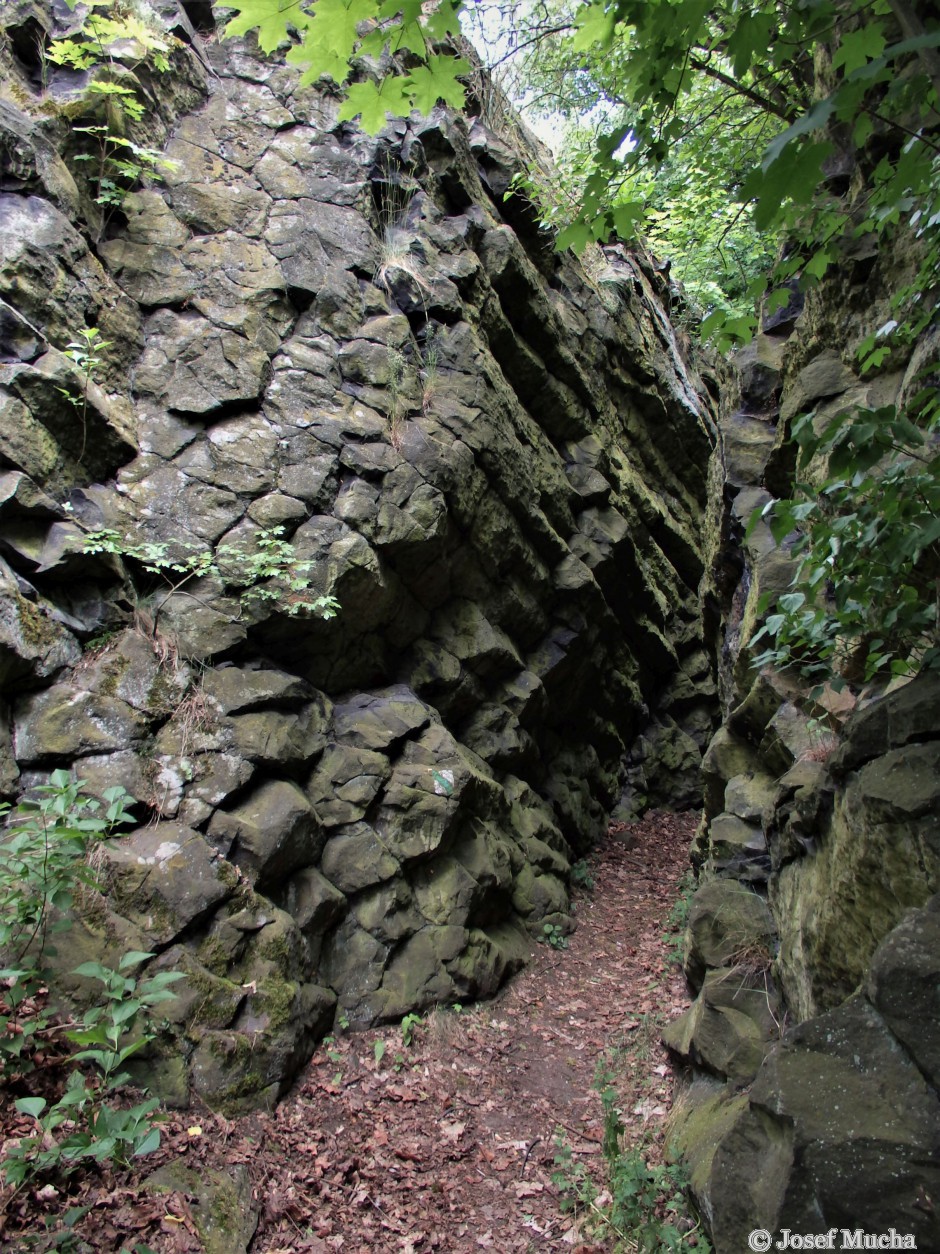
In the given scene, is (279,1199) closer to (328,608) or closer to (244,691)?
(244,691)

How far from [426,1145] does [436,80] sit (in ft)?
18.6

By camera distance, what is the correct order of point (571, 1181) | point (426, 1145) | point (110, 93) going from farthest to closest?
1. point (110, 93)
2. point (426, 1145)
3. point (571, 1181)

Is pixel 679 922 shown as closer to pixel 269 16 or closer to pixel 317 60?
pixel 317 60

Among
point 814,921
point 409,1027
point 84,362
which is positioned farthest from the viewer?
point 84,362

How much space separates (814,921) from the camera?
12.6 feet

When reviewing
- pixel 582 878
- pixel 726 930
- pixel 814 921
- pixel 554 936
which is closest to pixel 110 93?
pixel 814 921

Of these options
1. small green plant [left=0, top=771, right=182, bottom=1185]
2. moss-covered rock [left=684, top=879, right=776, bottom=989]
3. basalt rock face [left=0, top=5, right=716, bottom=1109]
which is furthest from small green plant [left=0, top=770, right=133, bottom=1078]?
moss-covered rock [left=684, top=879, right=776, bottom=989]

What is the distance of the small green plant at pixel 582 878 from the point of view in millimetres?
9516

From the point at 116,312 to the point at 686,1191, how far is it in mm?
8186

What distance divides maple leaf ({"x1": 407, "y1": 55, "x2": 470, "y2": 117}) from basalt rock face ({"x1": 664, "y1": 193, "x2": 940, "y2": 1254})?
214 cm

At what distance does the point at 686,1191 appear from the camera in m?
3.68

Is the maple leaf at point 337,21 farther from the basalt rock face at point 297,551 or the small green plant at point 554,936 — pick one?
the small green plant at point 554,936

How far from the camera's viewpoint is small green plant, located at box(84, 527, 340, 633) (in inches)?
239

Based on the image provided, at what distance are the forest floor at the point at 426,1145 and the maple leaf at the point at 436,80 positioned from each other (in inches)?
181
